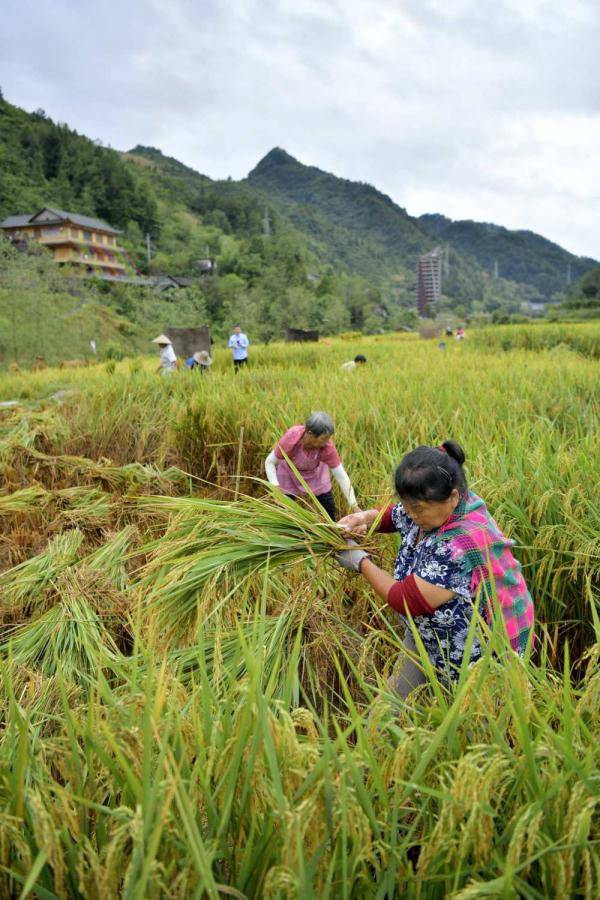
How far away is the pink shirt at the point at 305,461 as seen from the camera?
118 inches

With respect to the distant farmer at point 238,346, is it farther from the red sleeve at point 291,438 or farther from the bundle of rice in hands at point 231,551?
the bundle of rice in hands at point 231,551

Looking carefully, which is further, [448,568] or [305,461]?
[305,461]

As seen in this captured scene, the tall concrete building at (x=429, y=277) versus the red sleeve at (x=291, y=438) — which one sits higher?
the tall concrete building at (x=429, y=277)

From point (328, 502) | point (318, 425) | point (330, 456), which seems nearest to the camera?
point (318, 425)

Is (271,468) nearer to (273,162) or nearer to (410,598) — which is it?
(410,598)

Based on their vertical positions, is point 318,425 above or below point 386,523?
above

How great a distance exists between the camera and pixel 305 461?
3088 mm

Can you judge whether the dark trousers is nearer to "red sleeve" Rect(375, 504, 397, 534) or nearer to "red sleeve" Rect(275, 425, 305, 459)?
"red sleeve" Rect(275, 425, 305, 459)

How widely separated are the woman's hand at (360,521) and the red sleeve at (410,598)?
1.12ft

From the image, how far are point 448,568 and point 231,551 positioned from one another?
27.8 inches

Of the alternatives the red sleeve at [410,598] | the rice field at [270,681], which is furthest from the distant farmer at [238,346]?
the red sleeve at [410,598]

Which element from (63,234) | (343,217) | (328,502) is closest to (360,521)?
(328,502)

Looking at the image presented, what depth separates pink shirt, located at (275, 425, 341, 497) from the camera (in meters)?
3.00

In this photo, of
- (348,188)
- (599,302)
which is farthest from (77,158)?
(348,188)
